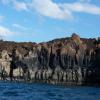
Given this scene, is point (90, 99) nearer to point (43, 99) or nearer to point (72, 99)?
point (72, 99)

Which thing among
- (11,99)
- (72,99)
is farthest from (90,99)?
(11,99)

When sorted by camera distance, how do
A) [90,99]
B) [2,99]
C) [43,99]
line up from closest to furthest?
[2,99] < [43,99] < [90,99]

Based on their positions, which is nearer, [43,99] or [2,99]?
[2,99]

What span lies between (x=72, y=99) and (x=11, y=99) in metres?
13.1

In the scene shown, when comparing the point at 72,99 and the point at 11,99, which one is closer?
the point at 11,99

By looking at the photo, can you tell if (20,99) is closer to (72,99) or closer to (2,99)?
(2,99)

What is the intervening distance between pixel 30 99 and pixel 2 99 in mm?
6050

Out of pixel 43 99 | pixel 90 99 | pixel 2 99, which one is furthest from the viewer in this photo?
pixel 90 99

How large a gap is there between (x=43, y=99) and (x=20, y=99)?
203 inches

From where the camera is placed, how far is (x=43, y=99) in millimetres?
79438

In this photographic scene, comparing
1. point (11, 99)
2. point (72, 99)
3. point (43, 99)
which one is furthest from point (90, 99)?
point (11, 99)

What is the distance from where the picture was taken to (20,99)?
2990 inches

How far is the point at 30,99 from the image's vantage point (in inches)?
3061

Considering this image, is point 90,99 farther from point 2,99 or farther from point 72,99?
point 2,99
